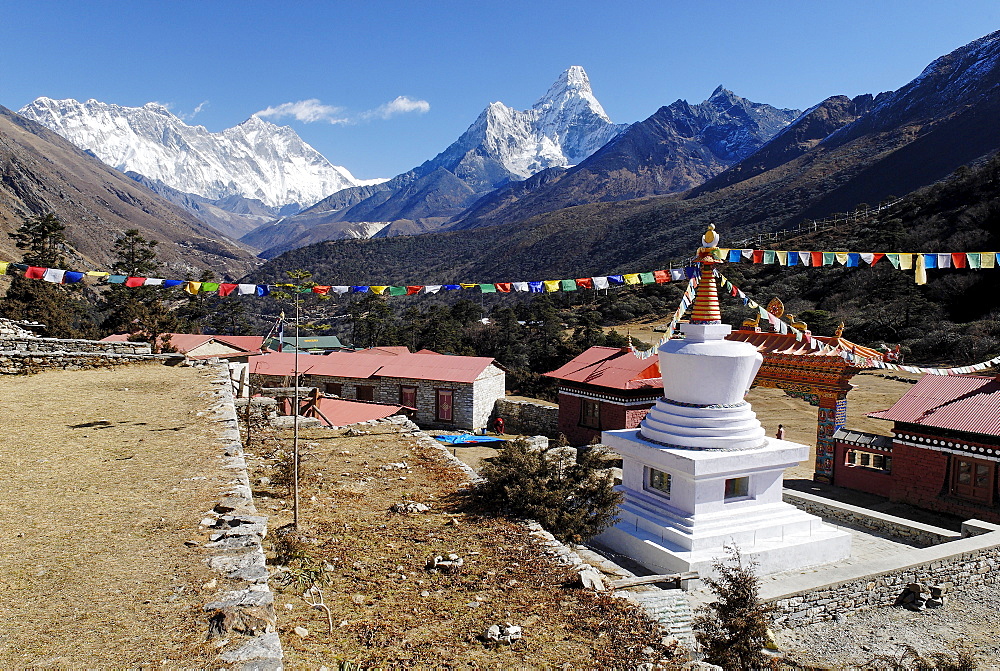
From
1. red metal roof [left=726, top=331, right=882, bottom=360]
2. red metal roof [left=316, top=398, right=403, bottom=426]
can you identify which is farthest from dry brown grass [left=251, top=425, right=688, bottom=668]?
red metal roof [left=726, top=331, right=882, bottom=360]

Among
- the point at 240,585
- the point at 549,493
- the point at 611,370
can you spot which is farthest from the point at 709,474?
the point at 611,370

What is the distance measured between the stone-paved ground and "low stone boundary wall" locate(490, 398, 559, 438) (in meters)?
13.6

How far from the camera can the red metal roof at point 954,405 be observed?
37.6 feet

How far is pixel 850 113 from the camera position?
150250 mm

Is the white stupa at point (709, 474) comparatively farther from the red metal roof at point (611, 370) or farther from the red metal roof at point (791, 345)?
the red metal roof at point (611, 370)

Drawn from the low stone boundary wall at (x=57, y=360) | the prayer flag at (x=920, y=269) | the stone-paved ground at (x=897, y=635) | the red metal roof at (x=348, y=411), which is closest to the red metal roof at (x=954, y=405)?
the prayer flag at (x=920, y=269)

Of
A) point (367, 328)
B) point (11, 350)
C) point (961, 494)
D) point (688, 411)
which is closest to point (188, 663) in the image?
A: point (688, 411)

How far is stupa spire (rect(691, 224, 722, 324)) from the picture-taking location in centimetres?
1048

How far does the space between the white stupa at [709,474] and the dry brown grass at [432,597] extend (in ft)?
9.56

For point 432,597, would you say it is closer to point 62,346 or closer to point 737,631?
point 737,631

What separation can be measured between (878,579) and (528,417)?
15710 millimetres

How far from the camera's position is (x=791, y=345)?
14172mm

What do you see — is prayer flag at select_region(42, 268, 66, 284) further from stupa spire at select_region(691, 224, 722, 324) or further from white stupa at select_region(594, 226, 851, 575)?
stupa spire at select_region(691, 224, 722, 324)

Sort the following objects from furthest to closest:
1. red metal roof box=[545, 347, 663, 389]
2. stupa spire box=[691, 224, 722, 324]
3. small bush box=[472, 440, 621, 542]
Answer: red metal roof box=[545, 347, 663, 389] < stupa spire box=[691, 224, 722, 324] < small bush box=[472, 440, 621, 542]
